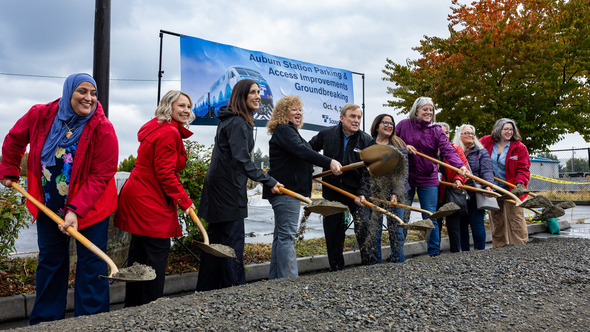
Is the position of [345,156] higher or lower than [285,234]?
higher

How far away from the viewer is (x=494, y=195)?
5.58 m

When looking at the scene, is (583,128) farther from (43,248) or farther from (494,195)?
(43,248)

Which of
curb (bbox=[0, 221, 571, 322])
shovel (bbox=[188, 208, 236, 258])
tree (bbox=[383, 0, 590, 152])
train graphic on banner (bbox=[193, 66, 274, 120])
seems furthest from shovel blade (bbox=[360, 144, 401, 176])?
tree (bbox=[383, 0, 590, 152])

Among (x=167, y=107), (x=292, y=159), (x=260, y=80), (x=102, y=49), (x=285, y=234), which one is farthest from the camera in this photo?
(x=260, y=80)

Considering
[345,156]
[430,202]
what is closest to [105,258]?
[345,156]

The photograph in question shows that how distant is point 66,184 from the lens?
2.97 meters

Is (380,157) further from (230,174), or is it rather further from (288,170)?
(230,174)

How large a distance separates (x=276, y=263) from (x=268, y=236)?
3.72 metres

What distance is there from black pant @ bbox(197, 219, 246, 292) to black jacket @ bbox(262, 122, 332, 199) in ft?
1.71

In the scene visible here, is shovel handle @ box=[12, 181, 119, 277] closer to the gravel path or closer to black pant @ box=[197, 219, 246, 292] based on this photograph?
the gravel path

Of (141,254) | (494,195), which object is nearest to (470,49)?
(494,195)

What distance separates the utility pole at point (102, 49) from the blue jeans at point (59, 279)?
2.22 meters

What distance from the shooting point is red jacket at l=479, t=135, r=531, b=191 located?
605 centimetres

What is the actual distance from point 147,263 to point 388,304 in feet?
6.09
